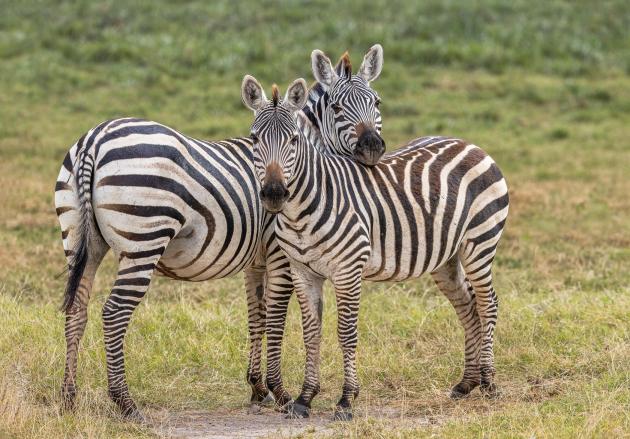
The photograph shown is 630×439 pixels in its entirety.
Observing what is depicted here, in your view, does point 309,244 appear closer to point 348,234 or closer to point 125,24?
point 348,234

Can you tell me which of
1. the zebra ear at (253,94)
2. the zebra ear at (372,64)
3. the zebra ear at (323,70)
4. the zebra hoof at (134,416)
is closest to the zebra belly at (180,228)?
the zebra ear at (253,94)

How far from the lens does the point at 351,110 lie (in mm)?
7781

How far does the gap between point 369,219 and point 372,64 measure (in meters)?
1.50

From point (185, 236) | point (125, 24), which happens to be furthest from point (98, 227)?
point (125, 24)

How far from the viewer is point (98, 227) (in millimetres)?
7129

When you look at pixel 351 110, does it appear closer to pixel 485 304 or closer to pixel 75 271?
pixel 485 304

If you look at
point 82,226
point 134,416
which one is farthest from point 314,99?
point 134,416

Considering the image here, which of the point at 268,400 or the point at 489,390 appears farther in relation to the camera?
the point at 489,390

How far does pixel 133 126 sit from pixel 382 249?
77.6 inches

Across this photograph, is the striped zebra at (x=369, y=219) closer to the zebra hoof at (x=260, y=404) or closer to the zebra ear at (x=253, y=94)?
the zebra ear at (x=253, y=94)

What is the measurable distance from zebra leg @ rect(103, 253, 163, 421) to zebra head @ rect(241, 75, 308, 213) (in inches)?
37.8

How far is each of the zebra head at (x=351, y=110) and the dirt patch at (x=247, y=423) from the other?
6.06 ft

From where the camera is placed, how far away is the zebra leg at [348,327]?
7.16m

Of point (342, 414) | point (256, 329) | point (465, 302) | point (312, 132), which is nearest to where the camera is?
point (342, 414)
